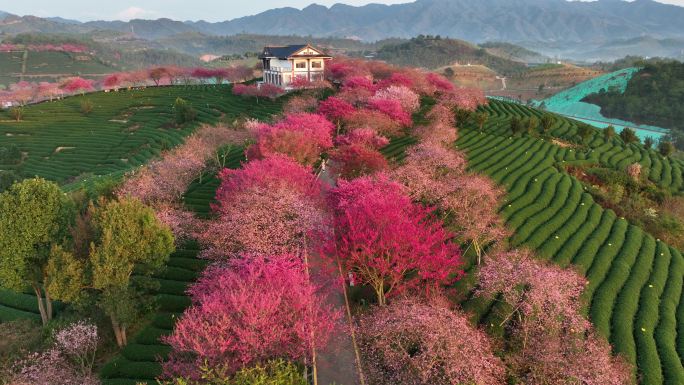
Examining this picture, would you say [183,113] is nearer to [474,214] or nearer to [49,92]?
[49,92]

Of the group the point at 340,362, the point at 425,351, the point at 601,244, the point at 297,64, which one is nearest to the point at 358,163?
the point at 340,362

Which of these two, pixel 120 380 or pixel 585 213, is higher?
pixel 585 213

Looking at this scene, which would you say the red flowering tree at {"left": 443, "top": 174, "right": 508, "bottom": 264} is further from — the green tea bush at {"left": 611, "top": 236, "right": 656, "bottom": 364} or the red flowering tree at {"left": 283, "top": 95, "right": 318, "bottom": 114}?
the red flowering tree at {"left": 283, "top": 95, "right": 318, "bottom": 114}

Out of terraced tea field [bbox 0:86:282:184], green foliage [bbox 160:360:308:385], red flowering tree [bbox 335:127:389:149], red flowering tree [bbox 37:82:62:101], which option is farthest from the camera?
red flowering tree [bbox 37:82:62:101]

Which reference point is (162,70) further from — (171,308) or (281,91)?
(171,308)

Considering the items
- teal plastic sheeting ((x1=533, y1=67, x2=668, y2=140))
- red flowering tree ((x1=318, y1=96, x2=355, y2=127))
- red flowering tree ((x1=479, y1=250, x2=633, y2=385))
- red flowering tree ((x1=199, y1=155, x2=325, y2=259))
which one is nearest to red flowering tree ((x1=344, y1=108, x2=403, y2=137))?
red flowering tree ((x1=318, y1=96, x2=355, y2=127))

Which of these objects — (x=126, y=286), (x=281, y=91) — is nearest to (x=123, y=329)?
(x=126, y=286)
